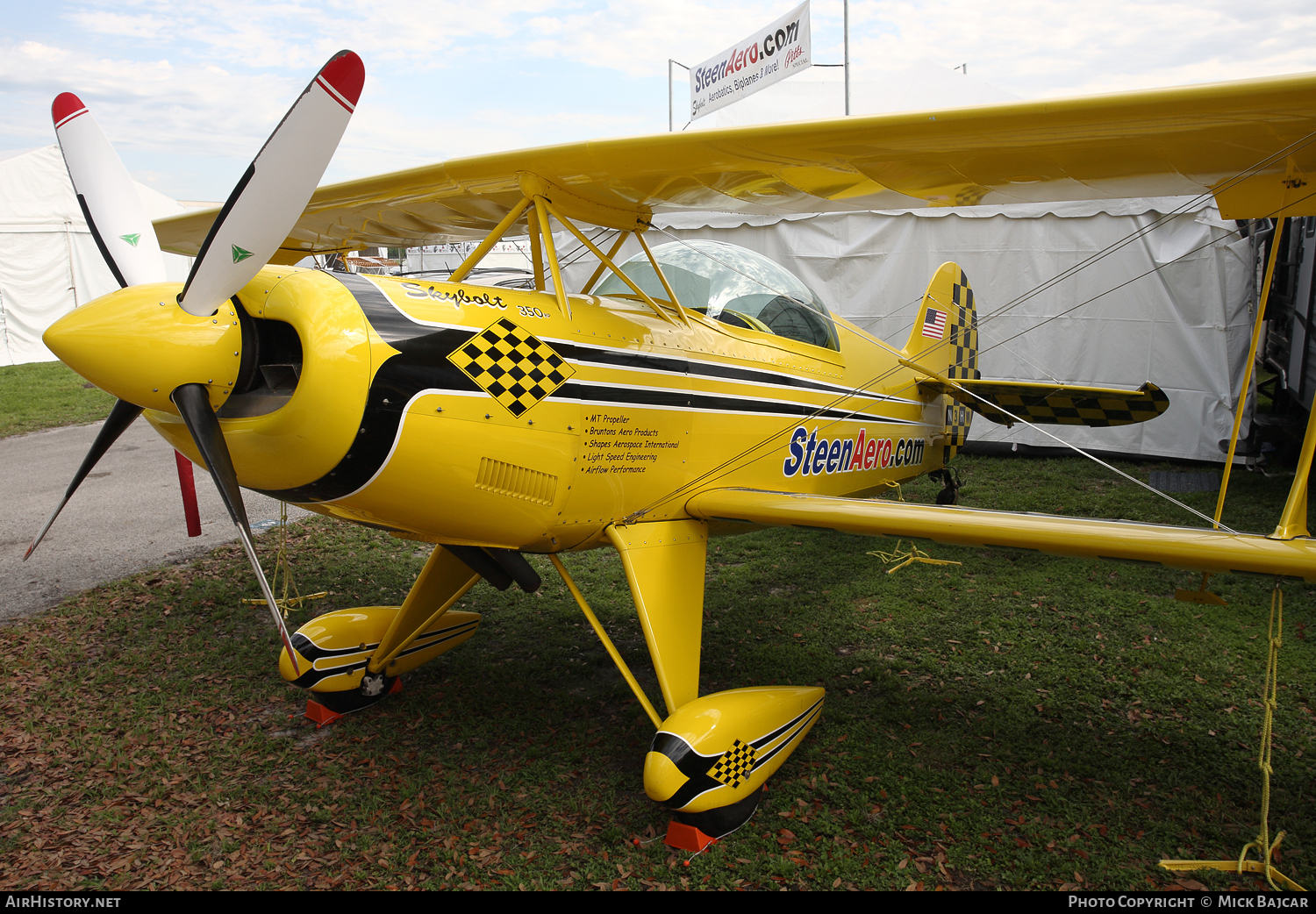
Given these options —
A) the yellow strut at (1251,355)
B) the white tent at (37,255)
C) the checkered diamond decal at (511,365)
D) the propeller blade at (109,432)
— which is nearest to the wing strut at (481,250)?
the checkered diamond decal at (511,365)

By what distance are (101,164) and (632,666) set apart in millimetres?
3431

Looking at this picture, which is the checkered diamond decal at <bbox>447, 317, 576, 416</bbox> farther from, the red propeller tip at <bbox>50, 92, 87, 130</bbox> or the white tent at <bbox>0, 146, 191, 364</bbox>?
the white tent at <bbox>0, 146, 191, 364</bbox>

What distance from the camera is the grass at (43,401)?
38.1 feet

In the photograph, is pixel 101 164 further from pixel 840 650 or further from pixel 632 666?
pixel 840 650

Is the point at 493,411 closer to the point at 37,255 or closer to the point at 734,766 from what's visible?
the point at 734,766

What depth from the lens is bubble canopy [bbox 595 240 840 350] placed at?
4.08 metres

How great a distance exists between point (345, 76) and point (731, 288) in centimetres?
237

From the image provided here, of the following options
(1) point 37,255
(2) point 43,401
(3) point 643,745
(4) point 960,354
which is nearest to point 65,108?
Result: (3) point 643,745

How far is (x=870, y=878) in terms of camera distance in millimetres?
2717

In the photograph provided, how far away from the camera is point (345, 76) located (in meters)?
2.18

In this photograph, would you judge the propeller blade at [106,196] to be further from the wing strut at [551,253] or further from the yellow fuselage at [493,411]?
the wing strut at [551,253]

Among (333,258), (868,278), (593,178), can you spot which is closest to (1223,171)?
(593,178)

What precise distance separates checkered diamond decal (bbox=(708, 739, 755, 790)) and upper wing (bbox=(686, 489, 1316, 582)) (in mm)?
970

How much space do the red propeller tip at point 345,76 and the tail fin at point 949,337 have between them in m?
4.63
